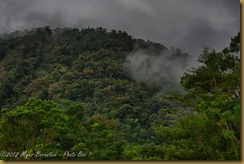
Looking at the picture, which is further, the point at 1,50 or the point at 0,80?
the point at 1,50

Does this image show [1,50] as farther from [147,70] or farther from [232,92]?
[147,70]

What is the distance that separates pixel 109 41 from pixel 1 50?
12.9ft

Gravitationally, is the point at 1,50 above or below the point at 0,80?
above

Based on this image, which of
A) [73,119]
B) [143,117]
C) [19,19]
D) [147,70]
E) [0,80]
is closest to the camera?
[19,19]

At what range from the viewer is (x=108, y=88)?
39.1ft

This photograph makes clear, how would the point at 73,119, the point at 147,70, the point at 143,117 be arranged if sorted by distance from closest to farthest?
the point at 73,119
the point at 143,117
the point at 147,70

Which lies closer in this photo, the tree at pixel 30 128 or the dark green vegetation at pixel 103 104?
the dark green vegetation at pixel 103 104

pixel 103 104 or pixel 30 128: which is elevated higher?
pixel 103 104

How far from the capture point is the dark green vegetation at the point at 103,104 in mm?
4547

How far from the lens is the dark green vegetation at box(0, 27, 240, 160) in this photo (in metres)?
4.55

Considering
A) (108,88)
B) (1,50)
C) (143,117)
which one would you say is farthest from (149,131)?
(1,50)

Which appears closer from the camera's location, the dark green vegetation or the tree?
the dark green vegetation

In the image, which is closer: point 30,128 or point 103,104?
point 30,128

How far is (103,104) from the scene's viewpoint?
35.6 ft
